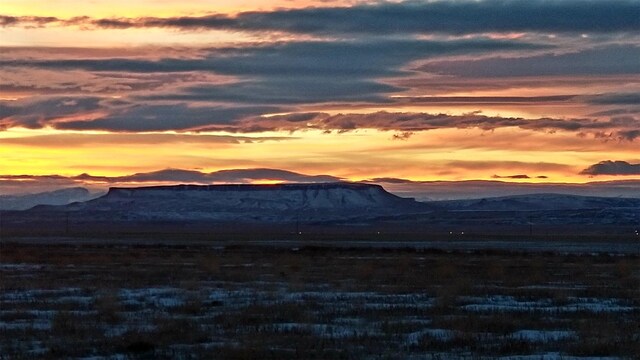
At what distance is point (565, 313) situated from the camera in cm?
2358

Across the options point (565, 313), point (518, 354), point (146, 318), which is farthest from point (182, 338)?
point (565, 313)

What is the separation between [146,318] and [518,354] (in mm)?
8019

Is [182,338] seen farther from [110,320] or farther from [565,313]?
[565,313]

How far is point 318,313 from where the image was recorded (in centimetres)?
2317

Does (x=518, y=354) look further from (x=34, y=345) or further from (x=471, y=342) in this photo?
(x=34, y=345)

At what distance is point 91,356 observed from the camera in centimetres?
1689

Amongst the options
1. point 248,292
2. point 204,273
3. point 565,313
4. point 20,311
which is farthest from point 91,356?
point 204,273

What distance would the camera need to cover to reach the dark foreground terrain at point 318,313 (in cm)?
1750

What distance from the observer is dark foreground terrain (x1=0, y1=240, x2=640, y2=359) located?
17500 mm

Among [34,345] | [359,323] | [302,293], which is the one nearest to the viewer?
[34,345]

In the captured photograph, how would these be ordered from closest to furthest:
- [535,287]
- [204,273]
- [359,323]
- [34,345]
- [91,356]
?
[91,356] → [34,345] → [359,323] → [535,287] → [204,273]

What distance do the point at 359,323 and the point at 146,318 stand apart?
4084 millimetres

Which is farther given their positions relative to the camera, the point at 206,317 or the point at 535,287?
Result: the point at 535,287

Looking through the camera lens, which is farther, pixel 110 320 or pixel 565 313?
pixel 565 313
